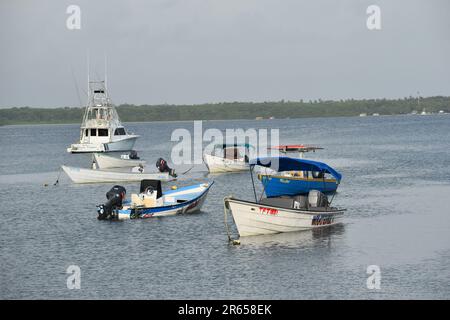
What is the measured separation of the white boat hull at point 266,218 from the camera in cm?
3322

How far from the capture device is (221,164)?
64500 millimetres

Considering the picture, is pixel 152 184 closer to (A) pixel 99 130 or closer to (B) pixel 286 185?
(B) pixel 286 185

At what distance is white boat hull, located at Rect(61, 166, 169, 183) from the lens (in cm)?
5691

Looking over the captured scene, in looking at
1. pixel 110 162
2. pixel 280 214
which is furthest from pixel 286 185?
pixel 110 162

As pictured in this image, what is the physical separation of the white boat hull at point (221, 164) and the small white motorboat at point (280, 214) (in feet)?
93.4

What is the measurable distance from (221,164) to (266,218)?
3089 centimetres

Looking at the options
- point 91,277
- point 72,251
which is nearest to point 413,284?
point 91,277

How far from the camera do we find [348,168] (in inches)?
2721

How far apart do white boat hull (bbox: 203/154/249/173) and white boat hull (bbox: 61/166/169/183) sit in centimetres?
825

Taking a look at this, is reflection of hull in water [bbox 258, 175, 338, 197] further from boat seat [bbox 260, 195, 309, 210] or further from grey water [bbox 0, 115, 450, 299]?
boat seat [bbox 260, 195, 309, 210]

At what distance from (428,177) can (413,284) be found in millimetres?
33636

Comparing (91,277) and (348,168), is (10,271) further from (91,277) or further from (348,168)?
(348,168)

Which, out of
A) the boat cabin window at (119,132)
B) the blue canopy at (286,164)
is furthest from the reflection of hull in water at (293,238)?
the boat cabin window at (119,132)

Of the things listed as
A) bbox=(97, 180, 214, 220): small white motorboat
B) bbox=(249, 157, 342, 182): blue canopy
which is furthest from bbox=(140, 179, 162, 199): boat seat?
bbox=(249, 157, 342, 182): blue canopy
